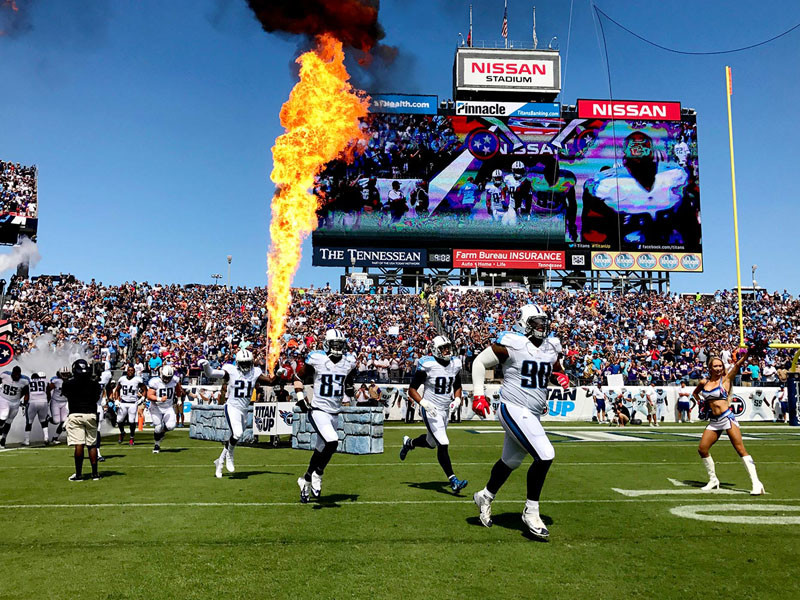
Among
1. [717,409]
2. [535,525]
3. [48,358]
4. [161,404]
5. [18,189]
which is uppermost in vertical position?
[18,189]

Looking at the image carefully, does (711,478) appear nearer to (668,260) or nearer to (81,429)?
(81,429)

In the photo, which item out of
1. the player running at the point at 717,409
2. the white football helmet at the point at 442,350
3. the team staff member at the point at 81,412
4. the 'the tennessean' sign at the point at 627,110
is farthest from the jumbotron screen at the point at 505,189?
the player running at the point at 717,409

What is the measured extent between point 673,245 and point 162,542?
43.2 metres

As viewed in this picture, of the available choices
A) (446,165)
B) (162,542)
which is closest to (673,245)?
(446,165)

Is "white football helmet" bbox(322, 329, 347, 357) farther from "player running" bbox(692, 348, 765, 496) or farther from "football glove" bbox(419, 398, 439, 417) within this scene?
"player running" bbox(692, 348, 765, 496)

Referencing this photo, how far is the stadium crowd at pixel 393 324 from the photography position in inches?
1255

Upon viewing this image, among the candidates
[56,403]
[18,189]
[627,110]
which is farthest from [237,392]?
[18,189]

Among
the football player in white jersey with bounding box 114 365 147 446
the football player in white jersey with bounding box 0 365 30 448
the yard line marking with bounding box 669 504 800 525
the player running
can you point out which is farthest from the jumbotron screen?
the yard line marking with bounding box 669 504 800 525

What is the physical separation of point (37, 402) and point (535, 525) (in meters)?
14.8

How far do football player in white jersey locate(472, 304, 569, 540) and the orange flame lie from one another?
1650 cm

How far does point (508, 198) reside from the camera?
143ft

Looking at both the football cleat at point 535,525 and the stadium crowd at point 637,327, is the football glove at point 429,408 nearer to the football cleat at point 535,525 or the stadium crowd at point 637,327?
the football cleat at point 535,525

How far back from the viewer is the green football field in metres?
4.83

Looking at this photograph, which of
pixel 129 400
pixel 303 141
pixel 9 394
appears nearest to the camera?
pixel 9 394
